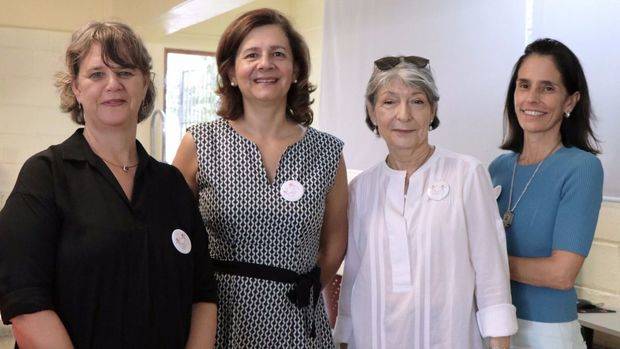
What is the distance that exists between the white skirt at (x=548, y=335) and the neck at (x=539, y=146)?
18.0 inches

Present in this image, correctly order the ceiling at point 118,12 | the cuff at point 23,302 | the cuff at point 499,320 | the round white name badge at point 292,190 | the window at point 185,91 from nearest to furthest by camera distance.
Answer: the cuff at point 23,302
the cuff at point 499,320
the round white name badge at point 292,190
the ceiling at point 118,12
the window at point 185,91

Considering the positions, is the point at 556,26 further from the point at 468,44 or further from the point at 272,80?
the point at 272,80

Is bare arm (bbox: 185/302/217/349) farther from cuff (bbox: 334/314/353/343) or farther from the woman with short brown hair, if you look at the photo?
cuff (bbox: 334/314/353/343)

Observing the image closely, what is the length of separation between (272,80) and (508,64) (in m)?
1.73

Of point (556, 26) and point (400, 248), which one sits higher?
point (556, 26)

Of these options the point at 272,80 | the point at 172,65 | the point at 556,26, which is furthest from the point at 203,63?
the point at 272,80

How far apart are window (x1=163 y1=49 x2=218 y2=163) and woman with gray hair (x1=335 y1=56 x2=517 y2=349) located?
5115 millimetres

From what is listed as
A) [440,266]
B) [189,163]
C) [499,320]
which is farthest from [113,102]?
[499,320]

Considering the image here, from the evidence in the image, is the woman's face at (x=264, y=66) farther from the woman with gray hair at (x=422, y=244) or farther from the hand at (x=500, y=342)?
the hand at (x=500, y=342)

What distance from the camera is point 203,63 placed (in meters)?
7.19

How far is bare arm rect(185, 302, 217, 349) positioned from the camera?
1.69 metres

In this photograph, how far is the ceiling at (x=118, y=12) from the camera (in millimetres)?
5988

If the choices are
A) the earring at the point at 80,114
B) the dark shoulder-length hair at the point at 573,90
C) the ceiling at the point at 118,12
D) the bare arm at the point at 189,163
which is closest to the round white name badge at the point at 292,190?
the bare arm at the point at 189,163

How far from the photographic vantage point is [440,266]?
190 centimetres
